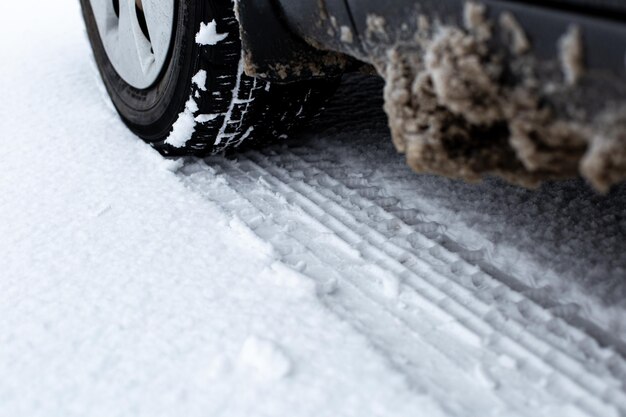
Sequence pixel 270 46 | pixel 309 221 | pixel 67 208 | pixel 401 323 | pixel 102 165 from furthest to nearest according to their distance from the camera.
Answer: pixel 102 165 → pixel 67 208 → pixel 309 221 → pixel 270 46 → pixel 401 323

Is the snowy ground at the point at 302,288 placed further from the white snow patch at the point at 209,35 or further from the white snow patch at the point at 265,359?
the white snow patch at the point at 209,35

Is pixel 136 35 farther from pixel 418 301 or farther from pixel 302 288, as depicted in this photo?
pixel 418 301

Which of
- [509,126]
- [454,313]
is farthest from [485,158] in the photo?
[454,313]

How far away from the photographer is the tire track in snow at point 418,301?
33.9 inches

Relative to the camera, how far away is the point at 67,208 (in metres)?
1.41

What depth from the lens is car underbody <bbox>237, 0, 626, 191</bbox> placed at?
606 mm

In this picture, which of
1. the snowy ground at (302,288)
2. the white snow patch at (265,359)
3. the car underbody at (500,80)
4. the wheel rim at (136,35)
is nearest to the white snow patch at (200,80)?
the wheel rim at (136,35)

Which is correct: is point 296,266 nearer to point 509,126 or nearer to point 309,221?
point 309,221

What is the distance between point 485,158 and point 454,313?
0.33 m

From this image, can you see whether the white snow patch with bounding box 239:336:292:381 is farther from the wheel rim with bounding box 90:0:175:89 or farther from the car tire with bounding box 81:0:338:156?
the wheel rim with bounding box 90:0:175:89

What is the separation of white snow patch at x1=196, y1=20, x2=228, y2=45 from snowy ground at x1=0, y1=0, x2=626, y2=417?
14.0 inches

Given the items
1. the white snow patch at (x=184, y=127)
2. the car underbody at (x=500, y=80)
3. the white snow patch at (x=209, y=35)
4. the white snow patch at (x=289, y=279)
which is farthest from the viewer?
the white snow patch at (x=184, y=127)

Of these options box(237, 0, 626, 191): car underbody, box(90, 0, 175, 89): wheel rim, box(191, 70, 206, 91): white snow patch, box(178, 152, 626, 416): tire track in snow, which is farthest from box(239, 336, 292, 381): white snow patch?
box(90, 0, 175, 89): wheel rim

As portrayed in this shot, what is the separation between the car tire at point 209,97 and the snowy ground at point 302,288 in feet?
0.28
